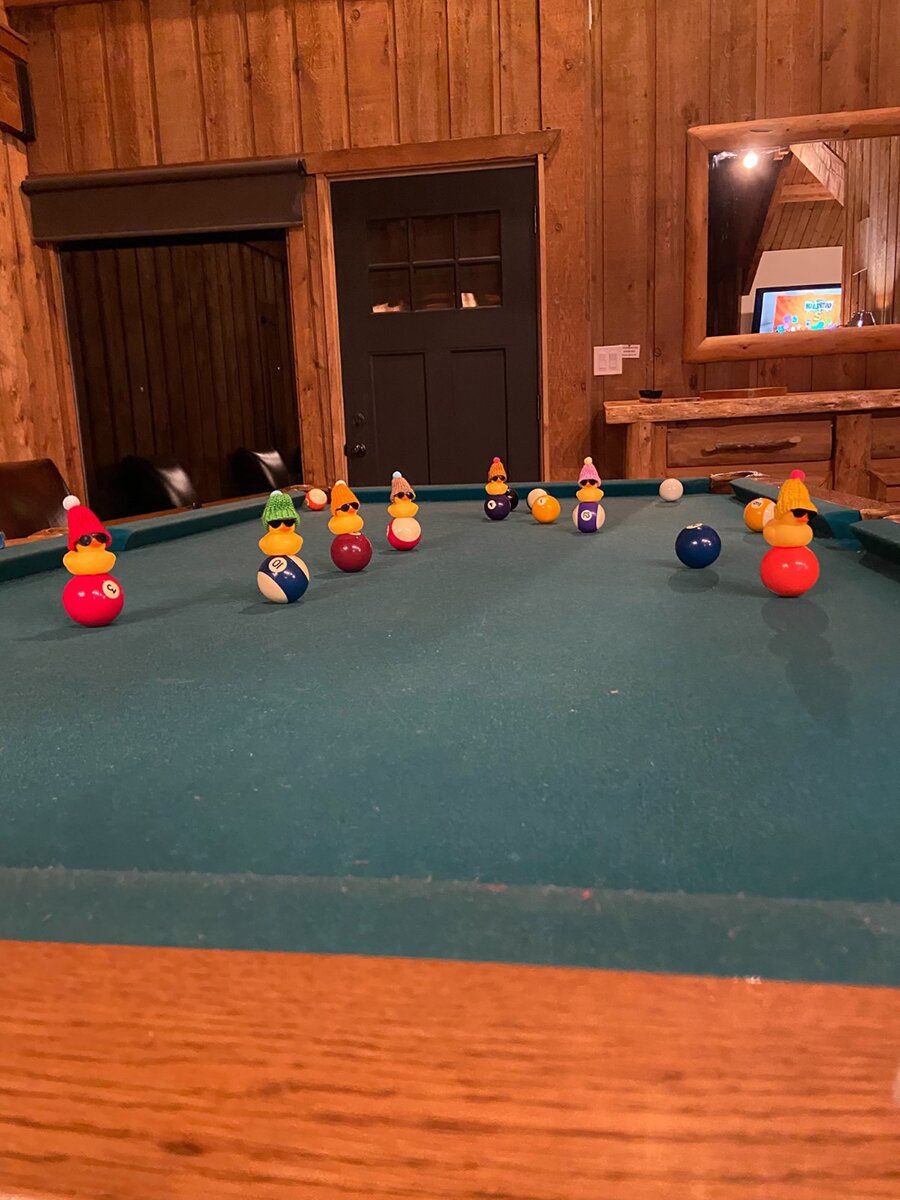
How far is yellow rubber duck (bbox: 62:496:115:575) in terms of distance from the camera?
131cm

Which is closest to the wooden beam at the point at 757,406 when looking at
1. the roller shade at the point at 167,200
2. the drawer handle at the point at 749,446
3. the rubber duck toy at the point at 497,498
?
the drawer handle at the point at 749,446

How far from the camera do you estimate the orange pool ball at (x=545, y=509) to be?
89.9 inches

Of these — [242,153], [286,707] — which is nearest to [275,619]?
[286,707]

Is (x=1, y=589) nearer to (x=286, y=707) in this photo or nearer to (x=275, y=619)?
(x=275, y=619)

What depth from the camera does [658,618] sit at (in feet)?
3.94

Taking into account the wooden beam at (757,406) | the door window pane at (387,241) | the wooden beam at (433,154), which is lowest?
the wooden beam at (757,406)

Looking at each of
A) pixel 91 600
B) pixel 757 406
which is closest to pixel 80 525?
pixel 91 600

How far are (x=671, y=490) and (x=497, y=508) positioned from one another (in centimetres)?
61

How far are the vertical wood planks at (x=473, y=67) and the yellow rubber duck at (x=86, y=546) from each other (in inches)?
141

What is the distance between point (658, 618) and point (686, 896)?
2.57 ft

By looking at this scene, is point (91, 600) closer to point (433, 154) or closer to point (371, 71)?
point (433, 154)

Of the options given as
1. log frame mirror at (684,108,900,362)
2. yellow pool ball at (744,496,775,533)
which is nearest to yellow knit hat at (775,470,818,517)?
yellow pool ball at (744,496,775,533)

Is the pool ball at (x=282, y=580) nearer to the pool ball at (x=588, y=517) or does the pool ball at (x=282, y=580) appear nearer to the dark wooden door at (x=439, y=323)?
the pool ball at (x=588, y=517)

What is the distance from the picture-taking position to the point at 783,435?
377 centimetres
